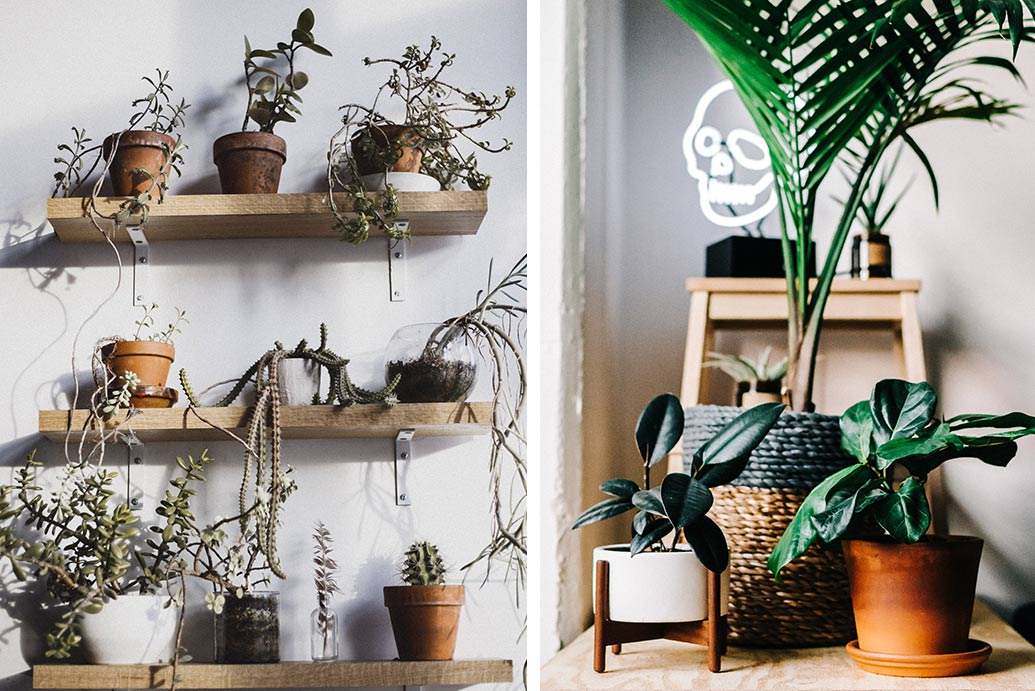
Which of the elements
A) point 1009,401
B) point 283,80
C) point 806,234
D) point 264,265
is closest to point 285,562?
point 264,265

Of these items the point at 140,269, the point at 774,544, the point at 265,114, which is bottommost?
the point at 774,544

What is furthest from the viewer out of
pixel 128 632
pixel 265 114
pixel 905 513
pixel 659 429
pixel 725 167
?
pixel 725 167


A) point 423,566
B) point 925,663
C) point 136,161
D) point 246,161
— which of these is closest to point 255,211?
point 246,161

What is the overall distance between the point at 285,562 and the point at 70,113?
2.45ft

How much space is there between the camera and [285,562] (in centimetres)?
124

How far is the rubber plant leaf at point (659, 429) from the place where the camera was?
89cm

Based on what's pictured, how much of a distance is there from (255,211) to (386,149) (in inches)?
8.0

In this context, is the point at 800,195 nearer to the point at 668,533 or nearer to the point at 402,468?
the point at 668,533

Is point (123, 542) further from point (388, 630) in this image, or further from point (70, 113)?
point (70, 113)

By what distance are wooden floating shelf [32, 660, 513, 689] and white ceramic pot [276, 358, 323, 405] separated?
0.35 meters

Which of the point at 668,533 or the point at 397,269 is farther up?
the point at 397,269

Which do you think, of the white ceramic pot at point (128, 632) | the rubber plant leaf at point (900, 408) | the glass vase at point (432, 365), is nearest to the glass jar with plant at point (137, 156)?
the glass vase at point (432, 365)

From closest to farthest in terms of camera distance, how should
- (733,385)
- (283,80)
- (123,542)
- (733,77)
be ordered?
(733,77) < (123,542) < (283,80) < (733,385)

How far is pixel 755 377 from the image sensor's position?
1328mm
